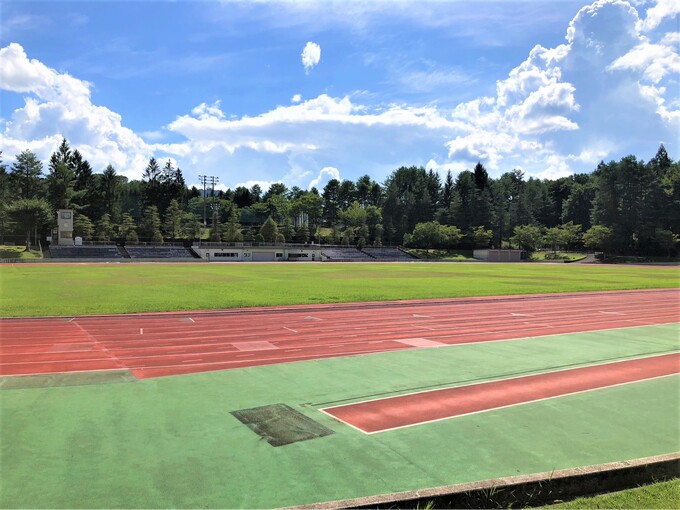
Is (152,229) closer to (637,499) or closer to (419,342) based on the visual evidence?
(419,342)

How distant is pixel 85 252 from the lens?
8094 centimetres

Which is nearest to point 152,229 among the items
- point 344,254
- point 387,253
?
point 344,254

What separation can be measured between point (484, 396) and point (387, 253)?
343 ft

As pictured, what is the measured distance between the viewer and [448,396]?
9133 mm

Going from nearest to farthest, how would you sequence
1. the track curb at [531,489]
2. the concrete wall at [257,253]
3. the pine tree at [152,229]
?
1. the track curb at [531,489]
2. the concrete wall at [257,253]
3. the pine tree at [152,229]

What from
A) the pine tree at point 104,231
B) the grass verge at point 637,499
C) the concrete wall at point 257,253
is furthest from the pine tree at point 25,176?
the grass verge at point 637,499

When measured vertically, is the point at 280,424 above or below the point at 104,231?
below

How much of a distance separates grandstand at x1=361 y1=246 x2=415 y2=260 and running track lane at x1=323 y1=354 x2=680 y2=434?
9554 cm

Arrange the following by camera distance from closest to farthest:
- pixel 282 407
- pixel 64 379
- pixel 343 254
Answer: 1. pixel 282 407
2. pixel 64 379
3. pixel 343 254

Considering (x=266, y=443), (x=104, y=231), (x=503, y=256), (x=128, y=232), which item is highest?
(x=104, y=231)

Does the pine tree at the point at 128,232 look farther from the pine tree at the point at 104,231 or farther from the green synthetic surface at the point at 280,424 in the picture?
the green synthetic surface at the point at 280,424

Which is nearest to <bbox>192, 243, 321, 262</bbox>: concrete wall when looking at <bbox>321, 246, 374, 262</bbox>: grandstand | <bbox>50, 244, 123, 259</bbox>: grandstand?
<bbox>321, 246, 374, 262</bbox>: grandstand

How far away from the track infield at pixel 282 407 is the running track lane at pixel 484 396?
224 mm

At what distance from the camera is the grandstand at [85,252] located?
7814cm
